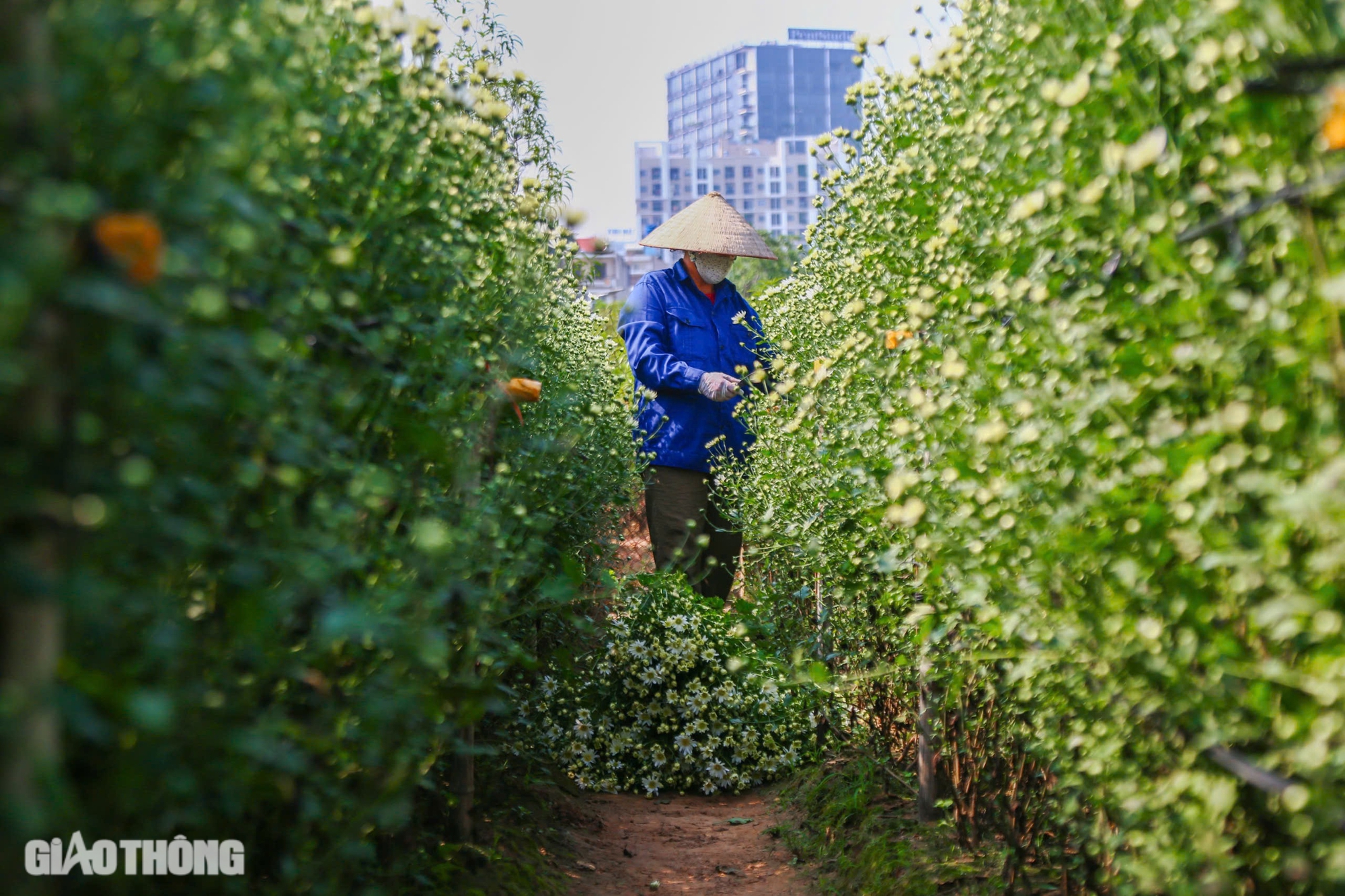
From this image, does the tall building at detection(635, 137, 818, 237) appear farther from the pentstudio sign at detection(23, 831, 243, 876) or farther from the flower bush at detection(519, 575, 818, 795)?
the pentstudio sign at detection(23, 831, 243, 876)

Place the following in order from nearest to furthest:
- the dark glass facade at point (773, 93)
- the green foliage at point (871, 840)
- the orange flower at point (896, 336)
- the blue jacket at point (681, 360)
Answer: the orange flower at point (896, 336)
the green foliage at point (871, 840)
the blue jacket at point (681, 360)
the dark glass facade at point (773, 93)

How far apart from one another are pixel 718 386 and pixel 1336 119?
4.13 meters

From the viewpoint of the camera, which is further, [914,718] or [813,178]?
[813,178]

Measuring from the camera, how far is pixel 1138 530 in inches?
57.7

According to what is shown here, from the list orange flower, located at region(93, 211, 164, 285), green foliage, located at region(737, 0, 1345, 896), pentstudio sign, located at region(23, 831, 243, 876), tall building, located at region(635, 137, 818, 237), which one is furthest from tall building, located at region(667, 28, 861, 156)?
orange flower, located at region(93, 211, 164, 285)

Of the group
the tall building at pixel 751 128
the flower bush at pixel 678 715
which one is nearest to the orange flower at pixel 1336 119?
the flower bush at pixel 678 715

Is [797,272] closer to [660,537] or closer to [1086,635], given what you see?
[660,537]

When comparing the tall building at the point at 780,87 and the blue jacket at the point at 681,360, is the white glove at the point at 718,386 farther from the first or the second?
the tall building at the point at 780,87

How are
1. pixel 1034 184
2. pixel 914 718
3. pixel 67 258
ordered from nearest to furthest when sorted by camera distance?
pixel 67 258 → pixel 1034 184 → pixel 914 718

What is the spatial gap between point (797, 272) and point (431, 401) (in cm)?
347

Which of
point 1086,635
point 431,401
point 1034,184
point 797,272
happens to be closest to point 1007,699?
point 1086,635

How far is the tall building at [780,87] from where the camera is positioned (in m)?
133

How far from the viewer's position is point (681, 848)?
3846mm

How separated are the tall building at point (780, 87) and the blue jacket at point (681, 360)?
131091 millimetres
